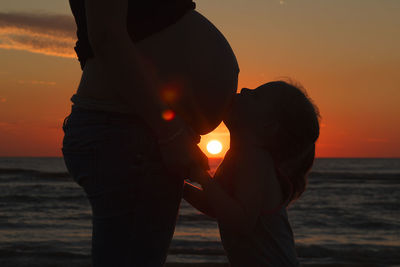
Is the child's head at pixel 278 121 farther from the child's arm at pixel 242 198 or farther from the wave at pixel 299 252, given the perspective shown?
the wave at pixel 299 252

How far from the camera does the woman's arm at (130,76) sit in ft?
3.47

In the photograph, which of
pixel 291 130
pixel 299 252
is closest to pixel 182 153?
pixel 291 130

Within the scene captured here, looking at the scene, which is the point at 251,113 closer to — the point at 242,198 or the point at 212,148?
the point at 242,198

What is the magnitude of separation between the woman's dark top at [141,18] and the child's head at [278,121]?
533 mm

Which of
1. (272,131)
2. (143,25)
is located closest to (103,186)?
(143,25)

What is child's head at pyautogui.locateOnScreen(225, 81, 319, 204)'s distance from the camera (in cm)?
171

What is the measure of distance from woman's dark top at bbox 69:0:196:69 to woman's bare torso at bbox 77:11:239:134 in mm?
22

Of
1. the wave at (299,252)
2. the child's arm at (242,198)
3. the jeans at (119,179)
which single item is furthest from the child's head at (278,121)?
the wave at (299,252)

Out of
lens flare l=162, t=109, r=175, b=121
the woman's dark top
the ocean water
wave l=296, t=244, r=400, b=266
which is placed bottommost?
the ocean water

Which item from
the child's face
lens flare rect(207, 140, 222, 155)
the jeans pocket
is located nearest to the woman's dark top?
the jeans pocket

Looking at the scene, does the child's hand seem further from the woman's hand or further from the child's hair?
the child's hair

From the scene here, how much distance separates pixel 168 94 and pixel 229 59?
379mm

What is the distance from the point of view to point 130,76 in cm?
107

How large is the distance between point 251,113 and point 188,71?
0.50 m
